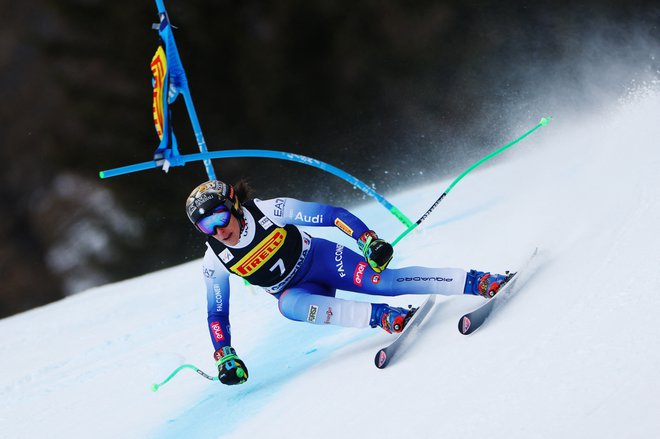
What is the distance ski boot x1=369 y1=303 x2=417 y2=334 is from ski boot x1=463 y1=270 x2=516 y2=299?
0.83 ft

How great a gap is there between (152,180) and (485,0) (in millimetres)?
4375

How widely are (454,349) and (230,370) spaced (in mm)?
→ 923

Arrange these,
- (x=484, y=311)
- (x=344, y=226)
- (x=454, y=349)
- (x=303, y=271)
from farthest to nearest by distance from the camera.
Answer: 1. (x=303, y=271)
2. (x=344, y=226)
3. (x=484, y=311)
4. (x=454, y=349)

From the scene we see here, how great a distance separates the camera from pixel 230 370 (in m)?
2.59

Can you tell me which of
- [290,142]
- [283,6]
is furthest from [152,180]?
[283,6]

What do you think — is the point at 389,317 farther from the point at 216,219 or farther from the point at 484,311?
the point at 216,219

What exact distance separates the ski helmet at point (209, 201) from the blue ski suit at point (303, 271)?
81 millimetres

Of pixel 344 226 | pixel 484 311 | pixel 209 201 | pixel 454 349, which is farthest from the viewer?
pixel 344 226

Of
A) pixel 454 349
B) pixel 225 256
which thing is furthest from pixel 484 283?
pixel 225 256

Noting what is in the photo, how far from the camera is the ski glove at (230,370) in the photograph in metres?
2.58

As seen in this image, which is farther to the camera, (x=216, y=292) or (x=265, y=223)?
(x=216, y=292)

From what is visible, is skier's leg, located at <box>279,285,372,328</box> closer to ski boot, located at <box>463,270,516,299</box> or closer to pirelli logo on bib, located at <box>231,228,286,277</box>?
pirelli logo on bib, located at <box>231,228,286,277</box>

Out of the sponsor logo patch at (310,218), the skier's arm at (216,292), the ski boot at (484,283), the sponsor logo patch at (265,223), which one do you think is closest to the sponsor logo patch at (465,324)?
the ski boot at (484,283)

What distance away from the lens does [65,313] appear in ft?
19.4
